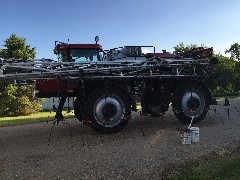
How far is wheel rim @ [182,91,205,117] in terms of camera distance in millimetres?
10930

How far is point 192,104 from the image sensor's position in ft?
36.1

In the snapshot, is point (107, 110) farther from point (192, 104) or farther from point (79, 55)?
point (192, 104)

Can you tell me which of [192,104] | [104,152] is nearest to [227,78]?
[192,104]

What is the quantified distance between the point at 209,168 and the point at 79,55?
668cm

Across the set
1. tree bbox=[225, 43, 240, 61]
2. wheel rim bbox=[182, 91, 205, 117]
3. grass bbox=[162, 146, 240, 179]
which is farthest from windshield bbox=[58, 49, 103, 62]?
tree bbox=[225, 43, 240, 61]

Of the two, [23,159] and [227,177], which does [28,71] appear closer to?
[23,159]

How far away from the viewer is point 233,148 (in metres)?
7.25

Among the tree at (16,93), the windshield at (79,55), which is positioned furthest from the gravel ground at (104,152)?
the tree at (16,93)

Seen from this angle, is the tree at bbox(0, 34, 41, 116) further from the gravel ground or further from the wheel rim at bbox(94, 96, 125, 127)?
the wheel rim at bbox(94, 96, 125, 127)

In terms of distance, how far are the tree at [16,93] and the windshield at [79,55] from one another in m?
15.8

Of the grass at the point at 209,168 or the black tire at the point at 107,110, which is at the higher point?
the black tire at the point at 107,110

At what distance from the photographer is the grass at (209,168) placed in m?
5.43

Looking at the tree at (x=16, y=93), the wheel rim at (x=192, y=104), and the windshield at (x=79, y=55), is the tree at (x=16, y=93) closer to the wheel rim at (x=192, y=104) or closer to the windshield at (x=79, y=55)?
the windshield at (x=79, y=55)

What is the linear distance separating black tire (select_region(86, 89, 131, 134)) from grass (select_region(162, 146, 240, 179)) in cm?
356
